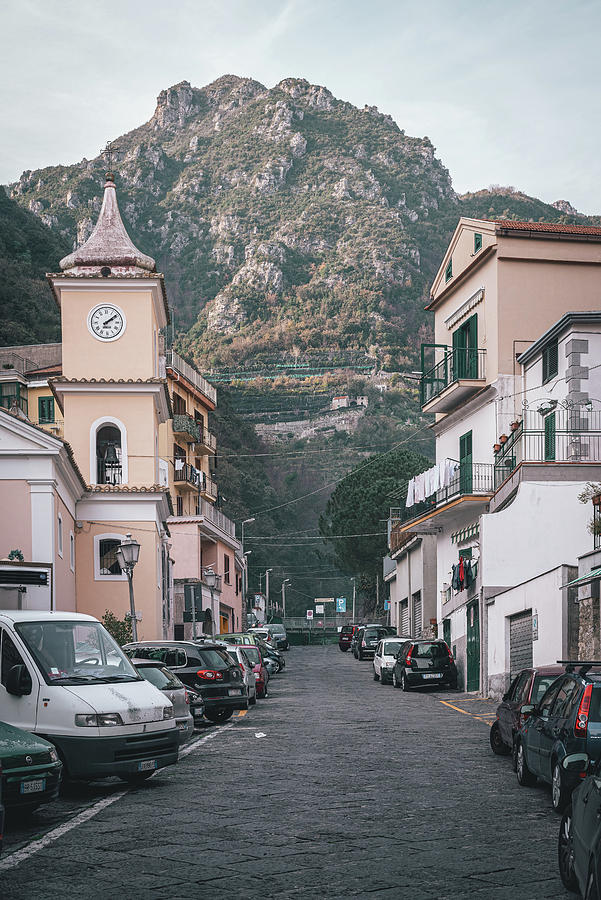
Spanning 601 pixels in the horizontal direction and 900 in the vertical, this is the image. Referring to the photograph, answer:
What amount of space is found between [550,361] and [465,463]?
5.28 metres

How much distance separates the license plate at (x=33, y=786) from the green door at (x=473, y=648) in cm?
2138

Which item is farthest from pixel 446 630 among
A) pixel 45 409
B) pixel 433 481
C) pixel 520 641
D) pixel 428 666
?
pixel 45 409

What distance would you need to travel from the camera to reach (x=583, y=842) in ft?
22.1

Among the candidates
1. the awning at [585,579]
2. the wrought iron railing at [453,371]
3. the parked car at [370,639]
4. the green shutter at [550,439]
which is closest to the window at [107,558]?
the wrought iron railing at [453,371]

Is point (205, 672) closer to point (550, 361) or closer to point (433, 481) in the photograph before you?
point (550, 361)

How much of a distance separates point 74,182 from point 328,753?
122014 mm

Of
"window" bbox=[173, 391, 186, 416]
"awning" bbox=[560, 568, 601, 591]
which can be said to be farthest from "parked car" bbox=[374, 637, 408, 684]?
"window" bbox=[173, 391, 186, 416]

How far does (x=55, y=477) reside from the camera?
30.7m

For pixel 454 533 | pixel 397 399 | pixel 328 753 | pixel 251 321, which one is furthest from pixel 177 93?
pixel 328 753

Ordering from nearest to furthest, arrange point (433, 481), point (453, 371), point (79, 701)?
1. point (79, 701)
2. point (453, 371)
3. point (433, 481)

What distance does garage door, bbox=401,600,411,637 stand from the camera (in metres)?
57.0

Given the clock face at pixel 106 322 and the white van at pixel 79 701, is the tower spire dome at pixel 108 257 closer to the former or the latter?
the clock face at pixel 106 322

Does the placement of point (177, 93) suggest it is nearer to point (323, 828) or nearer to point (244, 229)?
point (244, 229)

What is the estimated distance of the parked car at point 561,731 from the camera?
35.9 ft
